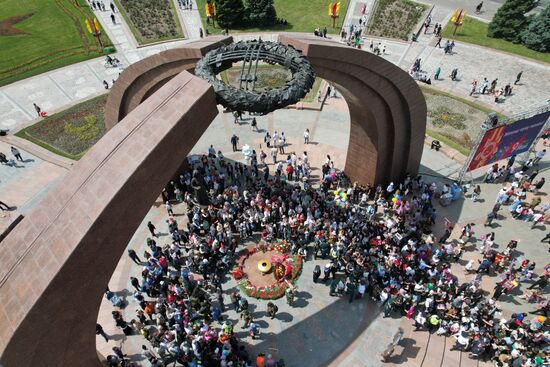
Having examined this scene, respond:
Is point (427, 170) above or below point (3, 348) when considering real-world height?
below

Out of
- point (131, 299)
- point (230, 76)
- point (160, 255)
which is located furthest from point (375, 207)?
point (230, 76)

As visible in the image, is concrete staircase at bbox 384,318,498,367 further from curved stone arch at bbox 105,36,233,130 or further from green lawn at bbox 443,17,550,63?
green lawn at bbox 443,17,550,63

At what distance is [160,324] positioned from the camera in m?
15.9

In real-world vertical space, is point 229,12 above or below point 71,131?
above

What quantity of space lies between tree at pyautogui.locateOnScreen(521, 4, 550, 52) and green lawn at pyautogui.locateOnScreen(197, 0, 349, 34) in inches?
771

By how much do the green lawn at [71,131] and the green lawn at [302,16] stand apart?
1882cm

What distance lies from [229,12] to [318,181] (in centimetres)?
2836

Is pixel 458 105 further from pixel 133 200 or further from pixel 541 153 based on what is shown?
pixel 133 200

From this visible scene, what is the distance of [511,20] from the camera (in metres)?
39.2

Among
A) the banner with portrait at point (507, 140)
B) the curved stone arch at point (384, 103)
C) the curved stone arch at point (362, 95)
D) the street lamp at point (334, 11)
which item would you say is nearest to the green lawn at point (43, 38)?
the curved stone arch at point (362, 95)

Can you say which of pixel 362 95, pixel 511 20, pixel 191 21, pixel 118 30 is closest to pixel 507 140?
pixel 362 95

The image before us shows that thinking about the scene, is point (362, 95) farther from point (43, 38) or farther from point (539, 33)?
point (43, 38)

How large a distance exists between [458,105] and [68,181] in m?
30.7

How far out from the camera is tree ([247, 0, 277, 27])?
4409cm
